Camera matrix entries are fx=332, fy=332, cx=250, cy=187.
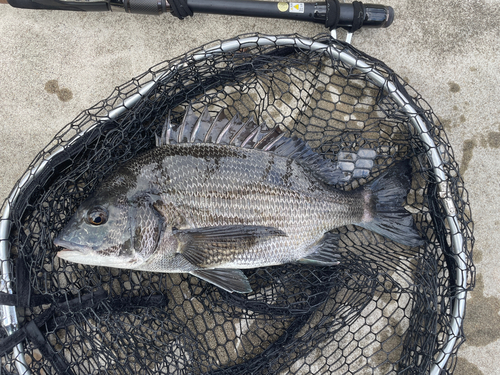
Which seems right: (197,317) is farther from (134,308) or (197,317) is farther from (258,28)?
(258,28)

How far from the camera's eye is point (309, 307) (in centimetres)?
209

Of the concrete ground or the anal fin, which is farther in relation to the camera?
the concrete ground

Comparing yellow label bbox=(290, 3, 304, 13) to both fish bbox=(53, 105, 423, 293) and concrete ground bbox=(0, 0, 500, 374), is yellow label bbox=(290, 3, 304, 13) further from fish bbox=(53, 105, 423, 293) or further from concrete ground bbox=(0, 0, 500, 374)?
fish bbox=(53, 105, 423, 293)

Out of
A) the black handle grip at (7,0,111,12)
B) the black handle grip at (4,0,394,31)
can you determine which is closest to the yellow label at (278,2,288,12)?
the black handle grip at (4,0,394,31)

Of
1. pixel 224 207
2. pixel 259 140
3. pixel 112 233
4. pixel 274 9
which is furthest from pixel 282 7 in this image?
pixel 112 233

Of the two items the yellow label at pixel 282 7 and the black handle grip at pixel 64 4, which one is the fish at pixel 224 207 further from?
the black handle grip at pixel 64 4

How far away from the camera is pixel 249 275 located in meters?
2.24

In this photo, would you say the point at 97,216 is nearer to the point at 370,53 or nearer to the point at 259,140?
the point at 259,140

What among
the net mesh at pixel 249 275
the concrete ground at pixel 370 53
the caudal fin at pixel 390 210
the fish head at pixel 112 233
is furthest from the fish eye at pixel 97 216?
the caudal fin at pixel 390 210

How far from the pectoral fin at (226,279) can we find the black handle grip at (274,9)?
1643 millimetres

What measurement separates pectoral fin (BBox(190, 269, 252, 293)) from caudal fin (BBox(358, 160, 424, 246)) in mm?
839

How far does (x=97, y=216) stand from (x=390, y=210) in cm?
171

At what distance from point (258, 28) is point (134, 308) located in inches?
83.1

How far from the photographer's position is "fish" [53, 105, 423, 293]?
176cm
